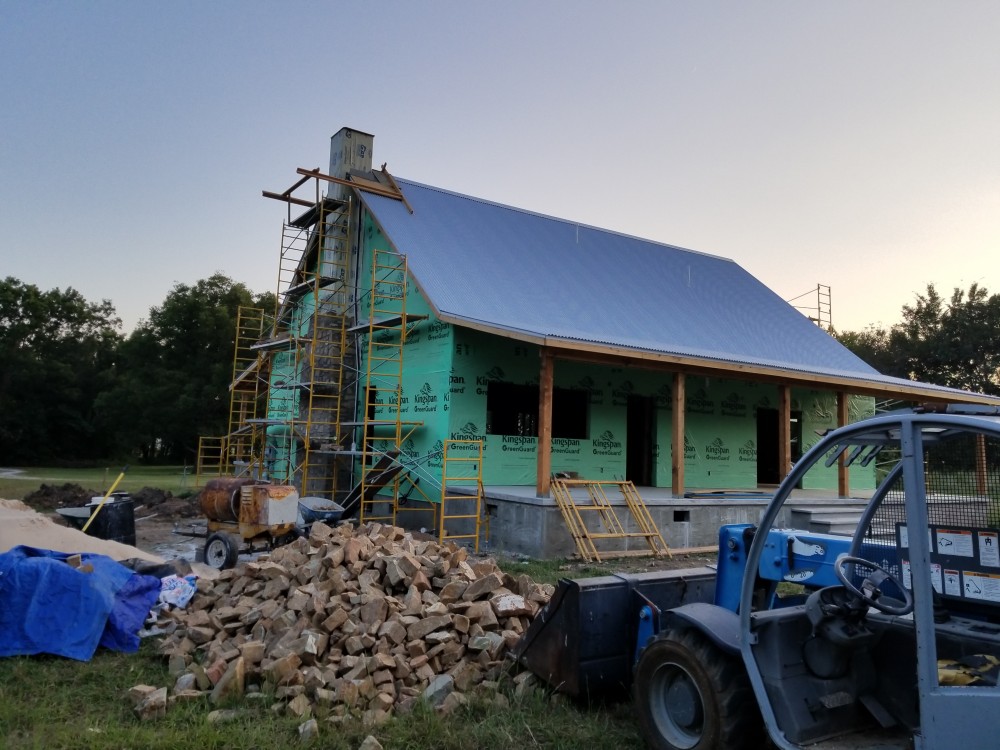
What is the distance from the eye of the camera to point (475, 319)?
44.9 ft

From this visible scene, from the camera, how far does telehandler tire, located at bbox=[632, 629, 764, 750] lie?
3938mm

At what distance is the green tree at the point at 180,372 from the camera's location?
4544 centimetres

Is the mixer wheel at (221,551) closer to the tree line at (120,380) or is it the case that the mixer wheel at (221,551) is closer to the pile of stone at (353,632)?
the pile of stone at (353,632)

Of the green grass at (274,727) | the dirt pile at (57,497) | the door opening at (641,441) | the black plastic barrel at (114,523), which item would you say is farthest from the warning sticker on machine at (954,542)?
the dirt pile at (57,497)

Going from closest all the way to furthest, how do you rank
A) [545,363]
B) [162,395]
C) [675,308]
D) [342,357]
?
[545,363]
[342,357]
[675,308]
[162,395]

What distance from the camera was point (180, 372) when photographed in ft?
154

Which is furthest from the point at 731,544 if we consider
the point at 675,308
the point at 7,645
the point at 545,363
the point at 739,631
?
the point at 675,308

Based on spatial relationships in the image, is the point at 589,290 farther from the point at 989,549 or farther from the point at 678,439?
the point at 989,549

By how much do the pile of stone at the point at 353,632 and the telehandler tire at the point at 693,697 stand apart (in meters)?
1.43

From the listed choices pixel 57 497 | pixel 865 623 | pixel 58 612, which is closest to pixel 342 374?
pixel 57 497

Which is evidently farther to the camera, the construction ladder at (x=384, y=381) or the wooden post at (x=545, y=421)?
the construction ladder at (x=384, y=381)

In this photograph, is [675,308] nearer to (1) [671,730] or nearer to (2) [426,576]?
(2) [426,576]

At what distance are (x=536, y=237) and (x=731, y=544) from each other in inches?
660

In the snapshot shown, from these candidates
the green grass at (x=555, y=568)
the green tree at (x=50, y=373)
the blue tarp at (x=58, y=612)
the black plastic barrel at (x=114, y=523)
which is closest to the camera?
the blue tarp at (x=58, y=612)
